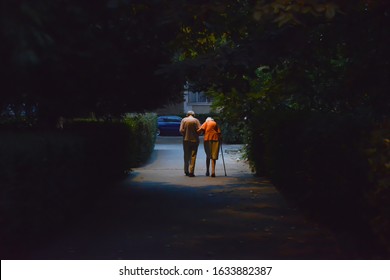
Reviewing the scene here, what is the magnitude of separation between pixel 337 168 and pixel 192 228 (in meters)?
2.25

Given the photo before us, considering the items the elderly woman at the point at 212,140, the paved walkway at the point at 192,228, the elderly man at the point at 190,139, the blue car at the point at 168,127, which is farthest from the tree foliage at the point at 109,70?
the blue car at the point at 168,127

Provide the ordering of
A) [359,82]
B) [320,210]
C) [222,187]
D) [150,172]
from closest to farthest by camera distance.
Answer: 1. [320,210]
2. [359,82]
3. [222,187]
4. [150,172]

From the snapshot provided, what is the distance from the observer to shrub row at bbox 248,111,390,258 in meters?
7.56

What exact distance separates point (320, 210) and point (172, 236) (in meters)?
2.28

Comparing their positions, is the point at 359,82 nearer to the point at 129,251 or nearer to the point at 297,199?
the point at 297,199

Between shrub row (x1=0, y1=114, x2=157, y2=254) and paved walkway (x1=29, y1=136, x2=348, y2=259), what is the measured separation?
0.33 meters

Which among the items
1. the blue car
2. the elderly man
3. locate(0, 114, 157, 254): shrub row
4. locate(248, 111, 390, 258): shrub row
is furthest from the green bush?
the blue car

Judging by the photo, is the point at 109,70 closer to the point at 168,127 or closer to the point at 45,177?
the point at 45,177

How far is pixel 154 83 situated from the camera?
1491cm

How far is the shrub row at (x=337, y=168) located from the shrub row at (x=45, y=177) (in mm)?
3266

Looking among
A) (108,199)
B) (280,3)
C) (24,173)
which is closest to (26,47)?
(24,173)

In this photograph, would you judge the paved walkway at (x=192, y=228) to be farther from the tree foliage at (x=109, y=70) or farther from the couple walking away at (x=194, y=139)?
the couple walking away at (x=194, y=139)

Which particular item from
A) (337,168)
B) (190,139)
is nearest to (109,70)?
(337,168)

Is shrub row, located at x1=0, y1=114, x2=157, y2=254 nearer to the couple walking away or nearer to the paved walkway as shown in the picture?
the paved walkway
